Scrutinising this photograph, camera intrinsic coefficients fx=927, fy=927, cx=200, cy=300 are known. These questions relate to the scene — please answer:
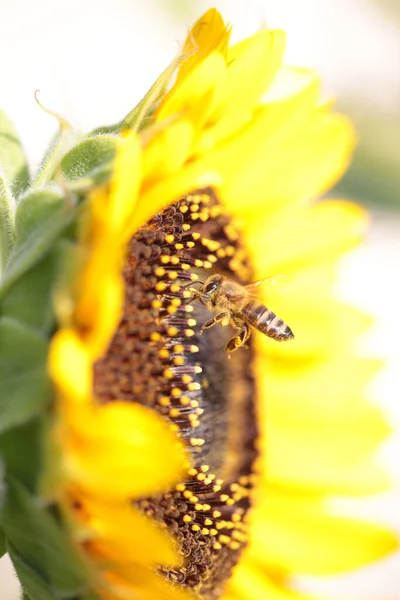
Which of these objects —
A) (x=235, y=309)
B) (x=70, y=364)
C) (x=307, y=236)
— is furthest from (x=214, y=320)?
(x=70, y=364)

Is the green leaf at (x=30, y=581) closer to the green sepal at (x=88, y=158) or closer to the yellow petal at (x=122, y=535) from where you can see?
the yellow petal at (x=122, y=535)

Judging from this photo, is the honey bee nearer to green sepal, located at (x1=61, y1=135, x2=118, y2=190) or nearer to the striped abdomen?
the striped abdomen

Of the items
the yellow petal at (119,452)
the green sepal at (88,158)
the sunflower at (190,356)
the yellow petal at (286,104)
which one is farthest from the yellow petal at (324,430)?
the yellow petal at (119,452)

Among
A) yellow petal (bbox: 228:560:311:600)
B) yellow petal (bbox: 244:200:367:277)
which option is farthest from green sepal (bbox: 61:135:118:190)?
yellow petal (bbox: 228:560:311:600)

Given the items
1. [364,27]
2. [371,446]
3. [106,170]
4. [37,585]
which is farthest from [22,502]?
[364,27]

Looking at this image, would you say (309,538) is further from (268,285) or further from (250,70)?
(250,70)

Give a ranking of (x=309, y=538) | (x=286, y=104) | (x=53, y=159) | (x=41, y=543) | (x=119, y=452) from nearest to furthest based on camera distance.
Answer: (x=119, y=452)
(x=41, y=543)
(x=53, y=159)
(x=286, y=104)
(x=309, y=538)
